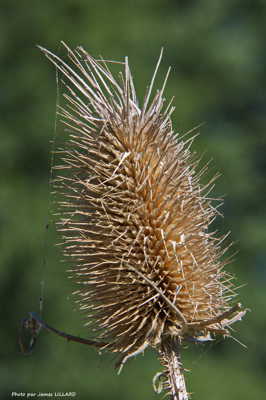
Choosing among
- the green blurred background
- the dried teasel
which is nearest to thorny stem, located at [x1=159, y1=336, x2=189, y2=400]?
the dried teasel

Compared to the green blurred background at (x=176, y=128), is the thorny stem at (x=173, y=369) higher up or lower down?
lower down

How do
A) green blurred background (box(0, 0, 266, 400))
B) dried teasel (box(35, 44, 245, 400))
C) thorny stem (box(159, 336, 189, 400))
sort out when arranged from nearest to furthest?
thorny stem (box(159, 336, 189, 400)) → dried teasel (box(35, 44, 245, 400)) → green blurred background (box(0, 0, 266, 400))

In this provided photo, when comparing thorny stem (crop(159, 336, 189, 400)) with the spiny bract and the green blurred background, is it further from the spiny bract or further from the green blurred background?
the green blurred background

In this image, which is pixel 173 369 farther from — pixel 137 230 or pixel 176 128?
pixel 176 128

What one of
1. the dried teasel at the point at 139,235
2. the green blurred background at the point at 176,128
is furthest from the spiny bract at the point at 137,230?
the green blurred background at the point at 176,128

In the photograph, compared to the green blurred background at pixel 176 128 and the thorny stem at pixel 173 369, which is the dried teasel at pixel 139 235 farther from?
the green blurred background at pixel 176 128

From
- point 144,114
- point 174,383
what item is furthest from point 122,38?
point 174,383
